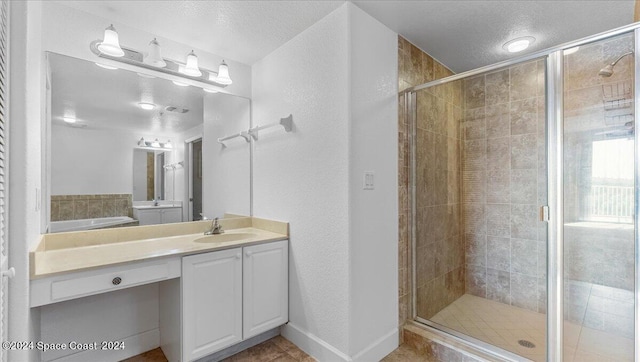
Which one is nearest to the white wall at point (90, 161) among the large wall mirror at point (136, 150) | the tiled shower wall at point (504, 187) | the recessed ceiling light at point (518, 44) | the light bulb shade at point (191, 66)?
the large wall mirror at point (136, 150)

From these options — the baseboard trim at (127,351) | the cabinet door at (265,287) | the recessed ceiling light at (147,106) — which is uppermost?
the recessed ceiling light at (147,106)

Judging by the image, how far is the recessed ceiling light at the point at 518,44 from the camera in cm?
221

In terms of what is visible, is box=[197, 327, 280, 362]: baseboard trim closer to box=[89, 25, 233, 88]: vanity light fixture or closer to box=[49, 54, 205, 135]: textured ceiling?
box=[49, 54, 205, 135]: textured ceiling

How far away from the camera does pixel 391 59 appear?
82.5 inches

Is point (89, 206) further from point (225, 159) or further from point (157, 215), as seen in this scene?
point (225, 159)

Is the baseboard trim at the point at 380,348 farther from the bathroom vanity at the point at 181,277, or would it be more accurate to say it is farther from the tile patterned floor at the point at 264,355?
the bathroom vanity at the point at 181,277

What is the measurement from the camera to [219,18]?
190 cm

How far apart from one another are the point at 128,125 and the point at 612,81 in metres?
3.26

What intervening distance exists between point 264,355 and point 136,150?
175 centimetres

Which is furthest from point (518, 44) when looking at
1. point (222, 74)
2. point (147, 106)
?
point (147, 106)

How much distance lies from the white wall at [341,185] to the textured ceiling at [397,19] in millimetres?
146

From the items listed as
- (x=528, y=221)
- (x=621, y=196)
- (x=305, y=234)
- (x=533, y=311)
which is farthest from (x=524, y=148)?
(x=305, y=234)

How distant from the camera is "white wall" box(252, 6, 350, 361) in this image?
1.82 metres

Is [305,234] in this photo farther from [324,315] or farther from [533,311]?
[533,311]
